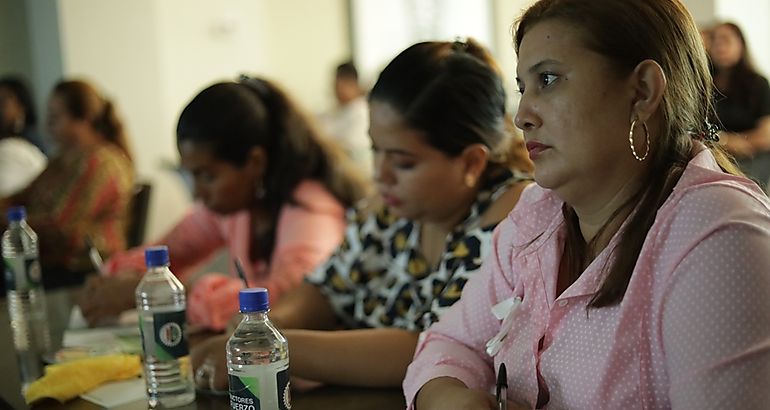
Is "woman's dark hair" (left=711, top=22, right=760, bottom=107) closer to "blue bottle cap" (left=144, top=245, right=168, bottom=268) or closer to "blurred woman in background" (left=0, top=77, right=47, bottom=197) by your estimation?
"blurred woman in background" (left=0, top=77, right=47, bottom=197)

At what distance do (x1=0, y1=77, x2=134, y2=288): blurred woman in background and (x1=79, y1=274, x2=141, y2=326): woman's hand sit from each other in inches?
42.8

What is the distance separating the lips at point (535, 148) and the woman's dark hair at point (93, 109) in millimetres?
2540

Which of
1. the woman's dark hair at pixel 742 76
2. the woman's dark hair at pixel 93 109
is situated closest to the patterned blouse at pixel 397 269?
the woman's dark hair at pixel 93 109

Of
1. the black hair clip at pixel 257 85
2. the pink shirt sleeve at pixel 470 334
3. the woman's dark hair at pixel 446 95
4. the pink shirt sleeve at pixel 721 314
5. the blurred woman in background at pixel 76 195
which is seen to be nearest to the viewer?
the pink shirt sleeve at pixel 721 314

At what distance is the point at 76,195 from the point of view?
302 cm

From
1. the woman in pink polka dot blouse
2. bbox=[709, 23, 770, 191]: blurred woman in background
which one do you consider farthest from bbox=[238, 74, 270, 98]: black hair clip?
bbox=[709, 23, 770, 191]: blurred woman in background


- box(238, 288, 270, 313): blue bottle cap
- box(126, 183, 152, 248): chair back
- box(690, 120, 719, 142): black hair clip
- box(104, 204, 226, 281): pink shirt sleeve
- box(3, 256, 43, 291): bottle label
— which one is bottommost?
box(126, 183, 152, 248): chair back

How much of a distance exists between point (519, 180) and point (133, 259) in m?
1.05

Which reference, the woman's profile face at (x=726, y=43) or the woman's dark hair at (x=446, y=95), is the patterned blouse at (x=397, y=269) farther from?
the woman's profile face at (x=726, y=43)

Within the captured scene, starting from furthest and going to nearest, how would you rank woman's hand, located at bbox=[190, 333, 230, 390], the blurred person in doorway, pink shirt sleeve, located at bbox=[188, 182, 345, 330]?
1. the blurred person in doorway
2. pink shirt sleeve, located at bbox=[188, 182, 345, 330]
3. woman's hand, located at bbox=[190, 333, 230, 390]

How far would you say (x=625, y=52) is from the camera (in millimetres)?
929

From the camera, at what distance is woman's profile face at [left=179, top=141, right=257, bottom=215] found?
6.04 ft

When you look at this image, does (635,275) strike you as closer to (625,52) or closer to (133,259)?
(625,52)

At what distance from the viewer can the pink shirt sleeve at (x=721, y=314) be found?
2.59ft
